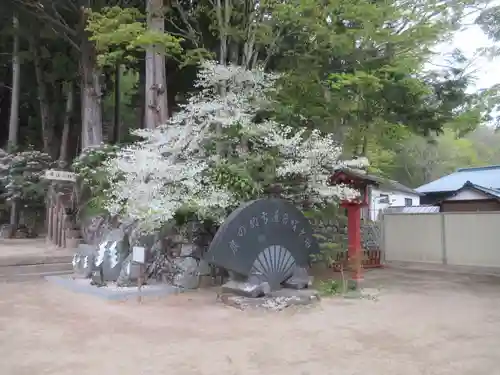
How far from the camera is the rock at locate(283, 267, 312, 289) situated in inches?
329

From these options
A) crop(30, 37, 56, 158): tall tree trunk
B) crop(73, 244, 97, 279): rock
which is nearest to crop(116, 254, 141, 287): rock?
crop(73, 244, 97, 279): rock

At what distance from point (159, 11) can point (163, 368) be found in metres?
8.66

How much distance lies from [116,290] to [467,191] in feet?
36.3

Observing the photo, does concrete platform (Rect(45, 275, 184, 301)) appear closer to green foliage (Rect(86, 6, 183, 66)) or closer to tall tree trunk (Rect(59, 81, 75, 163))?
green foliage (Rect(86, 6, 183, 66))

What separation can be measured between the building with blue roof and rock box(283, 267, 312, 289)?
8.45m

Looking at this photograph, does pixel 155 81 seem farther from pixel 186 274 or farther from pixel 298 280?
pixel 298 280

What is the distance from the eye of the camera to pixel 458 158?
3391cm

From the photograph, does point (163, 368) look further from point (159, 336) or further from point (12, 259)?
point (12, 259)

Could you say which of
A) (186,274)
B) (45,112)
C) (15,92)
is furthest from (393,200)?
(186,274)

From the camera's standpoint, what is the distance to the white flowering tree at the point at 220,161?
8.70 metres

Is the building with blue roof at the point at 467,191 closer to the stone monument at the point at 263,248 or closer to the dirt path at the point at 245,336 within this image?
the dirt path at the point at 245,336

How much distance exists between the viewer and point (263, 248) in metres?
8.05

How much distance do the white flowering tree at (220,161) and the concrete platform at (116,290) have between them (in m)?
1.04

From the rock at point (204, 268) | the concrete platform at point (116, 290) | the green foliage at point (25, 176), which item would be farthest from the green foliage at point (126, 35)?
the green foliage at point (25, 176)
